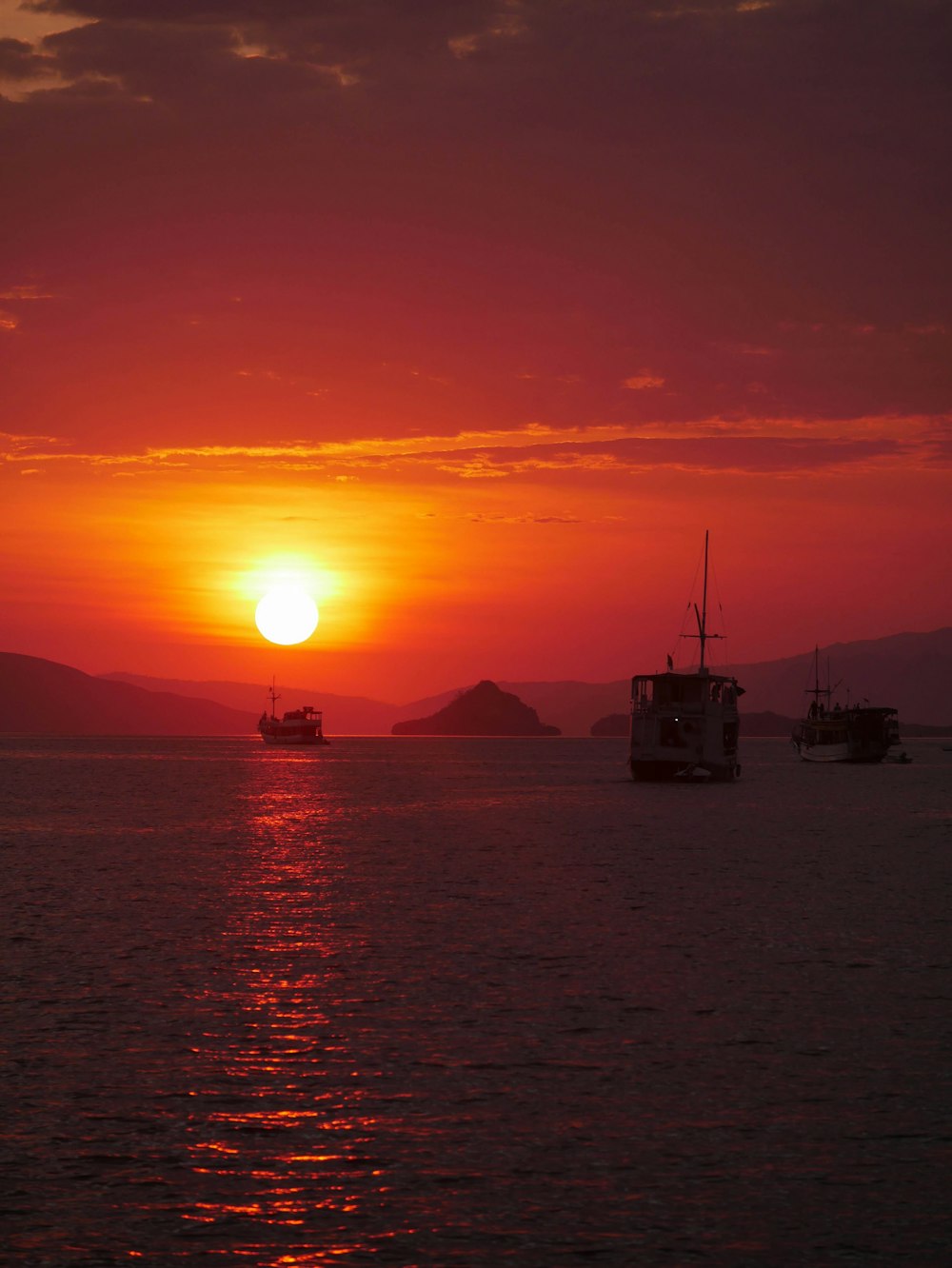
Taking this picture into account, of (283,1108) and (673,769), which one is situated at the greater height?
(673,769)

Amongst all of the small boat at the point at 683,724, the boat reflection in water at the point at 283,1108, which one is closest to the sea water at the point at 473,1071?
the boat reflection in water at the point at 283,1108

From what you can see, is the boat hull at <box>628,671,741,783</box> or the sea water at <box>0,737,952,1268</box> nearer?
the sea water at <box>0,737,952,1268</box>

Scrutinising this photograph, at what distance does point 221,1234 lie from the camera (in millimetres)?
13039

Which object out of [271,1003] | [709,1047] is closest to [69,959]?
[271,1003]

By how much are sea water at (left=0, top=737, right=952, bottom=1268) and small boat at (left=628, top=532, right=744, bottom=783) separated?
7207cm

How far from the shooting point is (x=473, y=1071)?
19.8m

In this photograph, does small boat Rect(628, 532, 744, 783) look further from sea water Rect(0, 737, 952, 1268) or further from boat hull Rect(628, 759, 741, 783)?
sea water Rect(0, 737, 952, 1268)

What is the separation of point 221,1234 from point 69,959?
1822 cm

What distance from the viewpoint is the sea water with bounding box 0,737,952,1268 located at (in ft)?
43.8

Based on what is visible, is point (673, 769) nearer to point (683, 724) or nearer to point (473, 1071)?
point (683, 724)

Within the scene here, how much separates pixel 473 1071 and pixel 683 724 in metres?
111

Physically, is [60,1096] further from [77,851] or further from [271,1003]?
[77,851]

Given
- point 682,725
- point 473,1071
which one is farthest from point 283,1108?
point 682,725

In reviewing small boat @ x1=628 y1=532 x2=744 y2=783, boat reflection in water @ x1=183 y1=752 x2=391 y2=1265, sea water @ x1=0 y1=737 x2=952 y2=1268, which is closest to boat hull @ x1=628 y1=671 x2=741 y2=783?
small boat @ x1=628 y1=532 x2=744 y2=783
